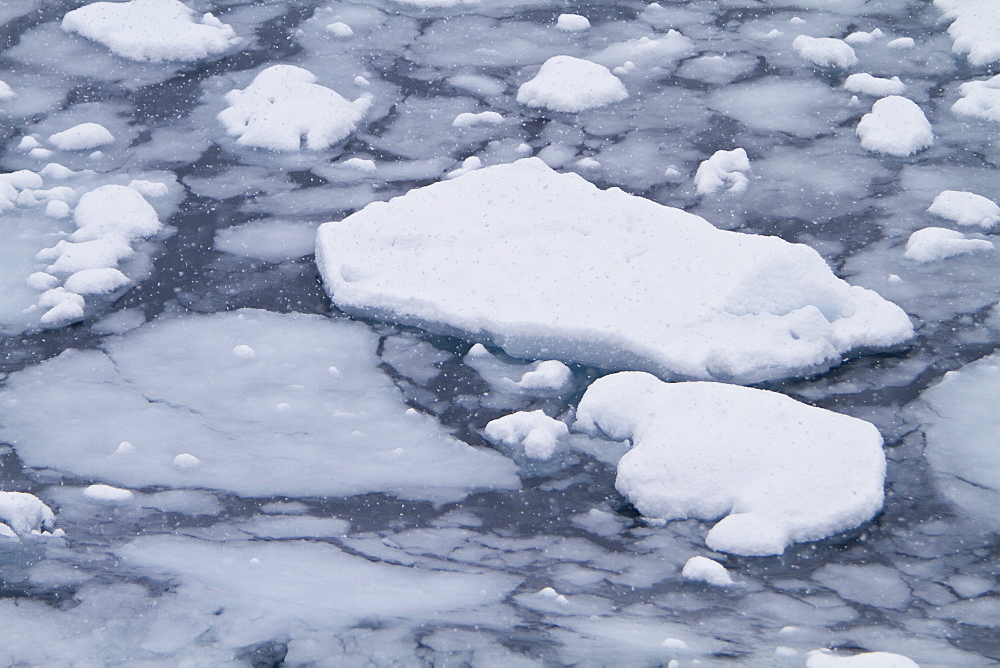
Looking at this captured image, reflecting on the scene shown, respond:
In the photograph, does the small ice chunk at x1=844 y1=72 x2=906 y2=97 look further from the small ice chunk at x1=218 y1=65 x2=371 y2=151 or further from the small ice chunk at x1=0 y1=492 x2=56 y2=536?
the small ice chunk at x1=0 y1=492 x2=56 y2=536

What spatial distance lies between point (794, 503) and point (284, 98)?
2185 mm

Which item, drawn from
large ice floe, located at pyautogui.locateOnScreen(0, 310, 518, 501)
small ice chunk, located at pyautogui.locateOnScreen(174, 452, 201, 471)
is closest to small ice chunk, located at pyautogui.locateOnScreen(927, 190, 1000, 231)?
large ice floe, located at pyautogui.locateOnScreen(0, 310, 518, 501)

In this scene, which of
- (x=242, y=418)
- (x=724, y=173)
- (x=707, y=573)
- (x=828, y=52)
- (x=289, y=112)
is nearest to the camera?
(x=707, y=573)

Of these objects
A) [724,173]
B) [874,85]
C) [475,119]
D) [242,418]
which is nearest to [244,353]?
[242,418]

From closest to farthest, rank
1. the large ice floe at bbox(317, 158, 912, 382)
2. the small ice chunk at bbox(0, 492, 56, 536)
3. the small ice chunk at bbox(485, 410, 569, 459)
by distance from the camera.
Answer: the small ice chunk at bbox(0, 492, 56, 536), the small ice chunk at bbox(485, 410, 569, 459), the large ice floe at bbox(317, 158, 912, 382)

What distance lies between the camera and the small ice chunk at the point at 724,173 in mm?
2957

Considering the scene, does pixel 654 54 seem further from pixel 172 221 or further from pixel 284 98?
pixel 172 221

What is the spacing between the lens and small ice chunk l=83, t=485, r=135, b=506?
6.21ft

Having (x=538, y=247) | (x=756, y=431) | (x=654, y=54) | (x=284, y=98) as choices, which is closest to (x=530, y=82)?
(x=654, y=54)

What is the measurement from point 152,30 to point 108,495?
2423mm

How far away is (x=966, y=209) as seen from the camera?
2.78 meters

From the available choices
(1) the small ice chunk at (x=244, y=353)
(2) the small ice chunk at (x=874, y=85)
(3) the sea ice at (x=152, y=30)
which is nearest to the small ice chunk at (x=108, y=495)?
(1) the small ice chunk at (x=244, y=353)

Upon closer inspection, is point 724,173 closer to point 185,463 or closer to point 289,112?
point 289,112

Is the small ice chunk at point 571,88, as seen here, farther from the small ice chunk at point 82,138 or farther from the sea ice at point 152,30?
the small ice chunk at point 82,138
